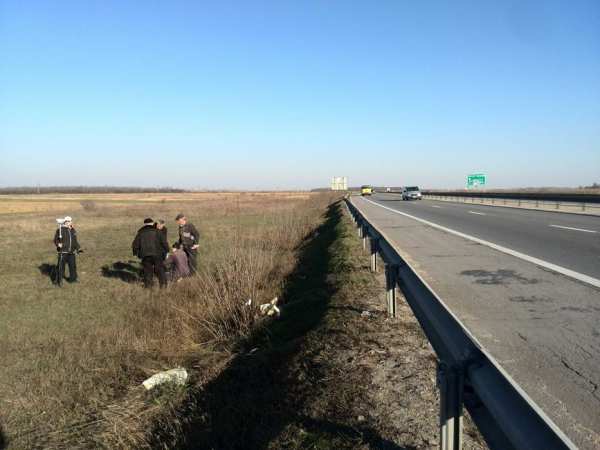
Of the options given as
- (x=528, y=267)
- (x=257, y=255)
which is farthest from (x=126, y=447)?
(x=528, y=267)

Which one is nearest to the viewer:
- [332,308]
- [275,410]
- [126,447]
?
[275,410]

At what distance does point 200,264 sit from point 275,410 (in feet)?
37.8

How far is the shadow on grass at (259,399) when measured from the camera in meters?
3.75

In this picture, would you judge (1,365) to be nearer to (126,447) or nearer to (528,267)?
(126,447)

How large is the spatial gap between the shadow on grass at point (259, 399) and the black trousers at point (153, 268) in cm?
449

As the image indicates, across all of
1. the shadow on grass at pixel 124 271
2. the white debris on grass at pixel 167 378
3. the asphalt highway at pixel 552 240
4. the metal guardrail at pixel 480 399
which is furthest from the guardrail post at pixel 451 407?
the shadow on grass at pixel 124 271

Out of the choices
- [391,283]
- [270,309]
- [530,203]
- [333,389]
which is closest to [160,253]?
[270,309]

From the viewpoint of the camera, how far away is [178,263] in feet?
37.3

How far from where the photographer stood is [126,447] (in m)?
4.47

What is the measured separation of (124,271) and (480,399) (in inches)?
565

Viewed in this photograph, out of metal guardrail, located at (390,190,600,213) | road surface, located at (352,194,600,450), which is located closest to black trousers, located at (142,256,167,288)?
road surface, located at (352,194,600,450)

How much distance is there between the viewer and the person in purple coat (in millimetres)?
11320

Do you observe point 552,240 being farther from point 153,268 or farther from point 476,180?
point 476,180

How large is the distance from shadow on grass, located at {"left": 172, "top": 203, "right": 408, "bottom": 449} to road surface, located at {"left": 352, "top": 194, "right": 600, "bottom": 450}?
4.76ft
